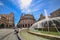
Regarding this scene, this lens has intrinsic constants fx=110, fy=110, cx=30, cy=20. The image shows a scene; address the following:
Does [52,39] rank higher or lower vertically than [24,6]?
lower

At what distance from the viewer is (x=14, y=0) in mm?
10023

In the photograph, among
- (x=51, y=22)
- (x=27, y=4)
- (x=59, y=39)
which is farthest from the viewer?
(x=51, y=22)

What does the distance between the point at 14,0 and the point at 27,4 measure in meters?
1.38

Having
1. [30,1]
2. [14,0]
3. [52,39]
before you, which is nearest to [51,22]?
[30,1]

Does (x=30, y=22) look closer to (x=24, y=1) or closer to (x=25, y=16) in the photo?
(x=25, y=16)

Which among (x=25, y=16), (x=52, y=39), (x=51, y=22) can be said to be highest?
(x=25, y=16)

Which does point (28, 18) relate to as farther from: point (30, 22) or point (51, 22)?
point (51, 22)

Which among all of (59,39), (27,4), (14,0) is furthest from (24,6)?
(59,39)

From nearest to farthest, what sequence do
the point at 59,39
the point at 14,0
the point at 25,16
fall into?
the point at 59,39 < the point at 14,0 < the point at 25,16

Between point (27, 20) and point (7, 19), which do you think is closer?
point (27, 20)

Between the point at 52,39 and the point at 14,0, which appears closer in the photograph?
the point at 52,39

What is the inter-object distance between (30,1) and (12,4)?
1708 millimetres

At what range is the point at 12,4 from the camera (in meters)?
10.0

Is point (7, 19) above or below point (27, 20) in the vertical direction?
above
